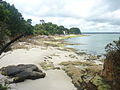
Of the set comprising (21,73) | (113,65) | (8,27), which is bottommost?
(21,73)

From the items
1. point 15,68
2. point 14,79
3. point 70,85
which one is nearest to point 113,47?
point 70,85

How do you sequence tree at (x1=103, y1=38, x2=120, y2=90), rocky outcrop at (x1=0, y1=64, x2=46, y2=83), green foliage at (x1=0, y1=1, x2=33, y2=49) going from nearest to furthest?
1. green foliage at (x1=0, y1=1, x2=33, y2=49)
2. tree at (x1=103, y1=38, x2=120, y2=90)
3. rocky outcrop at (x1=0, y1=64, x2=46, y2=83)

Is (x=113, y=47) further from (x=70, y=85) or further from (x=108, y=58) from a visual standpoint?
(x=70, y=85)

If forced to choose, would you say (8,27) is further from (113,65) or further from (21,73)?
(113,65)

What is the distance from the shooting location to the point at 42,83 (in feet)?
45.3

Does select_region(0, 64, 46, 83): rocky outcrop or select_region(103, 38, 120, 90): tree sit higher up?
select_region(103, 38, 120, 90): tree

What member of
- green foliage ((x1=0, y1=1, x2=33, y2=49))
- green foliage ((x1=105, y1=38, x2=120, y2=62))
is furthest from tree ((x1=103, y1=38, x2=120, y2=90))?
green foliage ((x1=0, y1=1, x2=33, y2=49))

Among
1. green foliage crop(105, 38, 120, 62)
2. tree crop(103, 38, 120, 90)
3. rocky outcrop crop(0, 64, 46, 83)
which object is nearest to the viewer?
tree crop(103, 38, 120, 90)

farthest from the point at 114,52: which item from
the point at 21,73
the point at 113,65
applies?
the point at 21,73

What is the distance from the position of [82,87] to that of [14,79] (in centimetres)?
565

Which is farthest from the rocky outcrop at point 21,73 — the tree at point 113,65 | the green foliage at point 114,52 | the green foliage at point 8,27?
the green foliage at point 114,52

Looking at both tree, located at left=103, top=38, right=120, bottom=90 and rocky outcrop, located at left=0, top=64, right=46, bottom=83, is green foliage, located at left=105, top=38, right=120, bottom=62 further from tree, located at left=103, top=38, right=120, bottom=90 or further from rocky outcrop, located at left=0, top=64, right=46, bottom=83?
→ rocky outcrop, located at left=0, top=64, right=46, bottom=83

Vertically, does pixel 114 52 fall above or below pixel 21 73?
above

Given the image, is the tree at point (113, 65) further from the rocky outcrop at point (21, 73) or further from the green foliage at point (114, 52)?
the rocky outcrop at point (21, 73)
